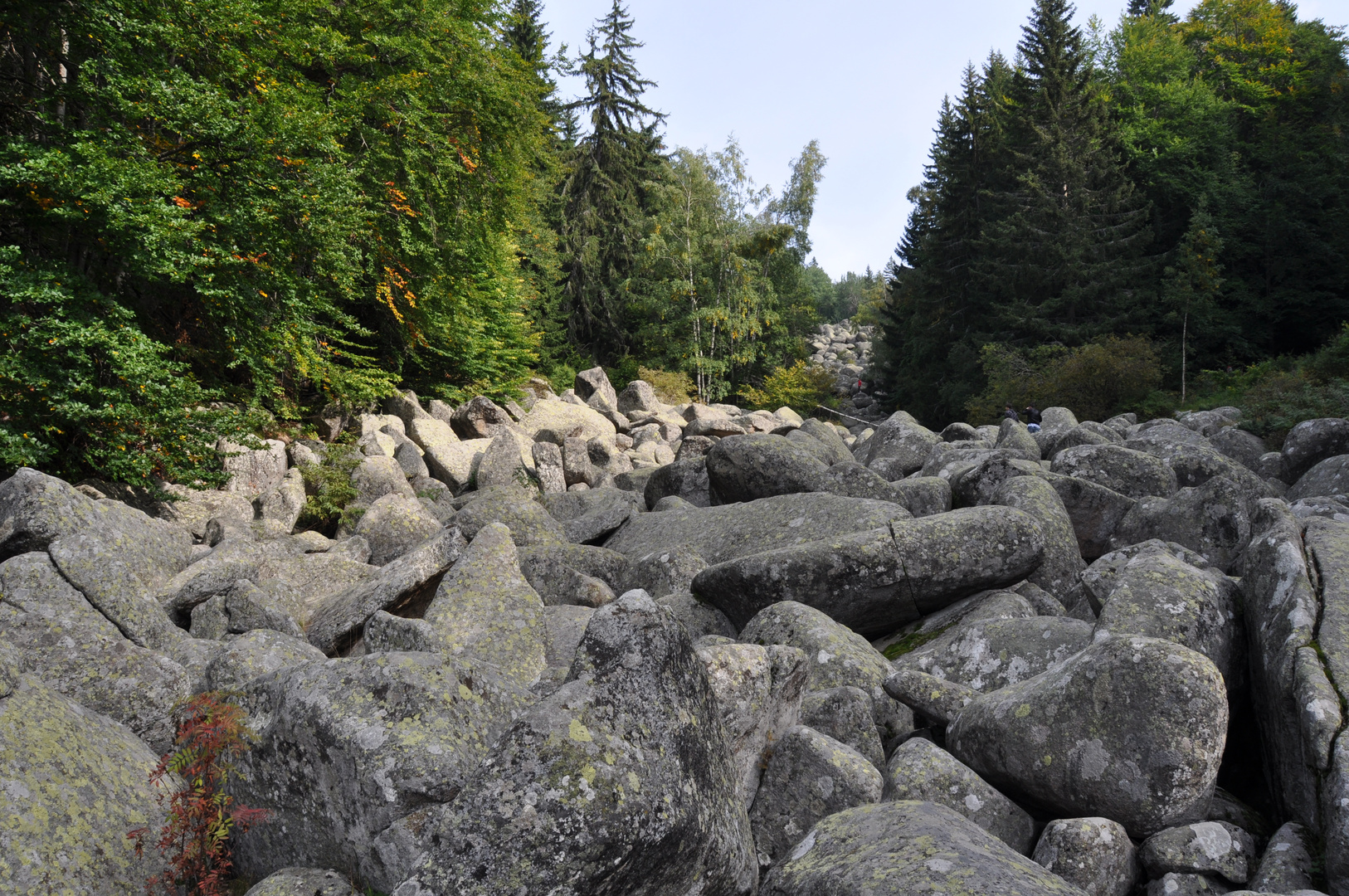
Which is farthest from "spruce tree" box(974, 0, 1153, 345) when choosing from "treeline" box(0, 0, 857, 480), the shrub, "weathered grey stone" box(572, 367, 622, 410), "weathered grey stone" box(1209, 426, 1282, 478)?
"treeline" box(0, 0, 857, 480)

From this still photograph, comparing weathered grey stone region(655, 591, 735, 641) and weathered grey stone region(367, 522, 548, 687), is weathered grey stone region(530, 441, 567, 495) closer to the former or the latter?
weathered grey stone region(655, 591, 735, 641)

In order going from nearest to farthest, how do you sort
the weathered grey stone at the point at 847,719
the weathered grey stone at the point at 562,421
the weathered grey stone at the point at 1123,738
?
the weathered grey stone at the point at 1123,738 < the weathered grey stone at the point at 847,719 < the weathered grey stone at the point at 562,421

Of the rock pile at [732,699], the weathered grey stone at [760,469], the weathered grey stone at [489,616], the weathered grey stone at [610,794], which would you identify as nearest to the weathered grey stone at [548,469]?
the weathered grey stone at [760,469]

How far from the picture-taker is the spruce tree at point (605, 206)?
126ft

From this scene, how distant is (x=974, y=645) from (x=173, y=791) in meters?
4.79

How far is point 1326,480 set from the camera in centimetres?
903

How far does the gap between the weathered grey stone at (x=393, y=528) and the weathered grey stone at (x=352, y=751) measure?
591cm

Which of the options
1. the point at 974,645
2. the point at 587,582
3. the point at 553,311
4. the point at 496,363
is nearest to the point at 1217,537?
the point at 974,645

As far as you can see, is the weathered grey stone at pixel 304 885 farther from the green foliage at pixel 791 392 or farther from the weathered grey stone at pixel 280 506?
the green foliage at pixel 791 392

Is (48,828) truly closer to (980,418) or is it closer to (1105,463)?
(1105,463)

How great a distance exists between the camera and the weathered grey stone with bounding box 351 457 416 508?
13078mm

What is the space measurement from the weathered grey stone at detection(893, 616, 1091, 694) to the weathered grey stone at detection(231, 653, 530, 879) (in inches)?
125

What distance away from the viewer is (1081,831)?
131 inches

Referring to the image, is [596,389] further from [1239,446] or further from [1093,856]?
[1093,856]
